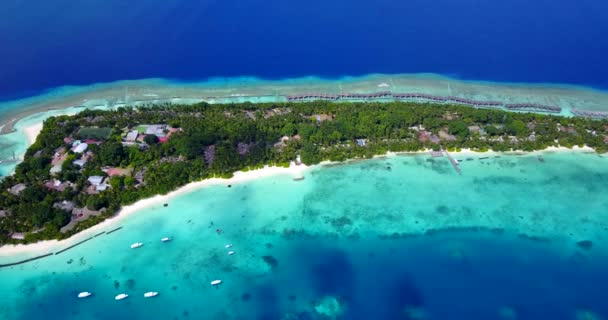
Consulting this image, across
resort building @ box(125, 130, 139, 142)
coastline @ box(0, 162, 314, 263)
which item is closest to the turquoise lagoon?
resort building @ box(125, 130, 139, 142)

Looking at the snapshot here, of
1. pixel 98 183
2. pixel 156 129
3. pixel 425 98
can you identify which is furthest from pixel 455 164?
pixel 98 183

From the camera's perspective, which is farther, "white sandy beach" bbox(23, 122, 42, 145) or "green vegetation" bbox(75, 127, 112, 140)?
"white sandy beach" bbox(23, 122, 42, 145)

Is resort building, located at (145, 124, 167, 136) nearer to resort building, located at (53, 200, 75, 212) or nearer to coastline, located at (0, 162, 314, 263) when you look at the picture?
coastline, located at (0, 162, 314, 263)

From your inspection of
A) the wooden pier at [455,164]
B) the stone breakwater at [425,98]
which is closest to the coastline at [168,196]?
the wooden pier at [455,164]

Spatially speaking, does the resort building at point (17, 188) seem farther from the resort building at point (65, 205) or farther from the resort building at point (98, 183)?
the resort building at point (98, 183)

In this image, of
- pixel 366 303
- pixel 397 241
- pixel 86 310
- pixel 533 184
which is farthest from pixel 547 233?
pixel 86 310

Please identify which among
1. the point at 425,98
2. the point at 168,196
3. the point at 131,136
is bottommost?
the point at 168,196

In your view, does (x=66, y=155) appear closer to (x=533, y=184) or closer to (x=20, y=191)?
(x=20, y=191)

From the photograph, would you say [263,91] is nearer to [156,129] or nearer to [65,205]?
[156,129]
